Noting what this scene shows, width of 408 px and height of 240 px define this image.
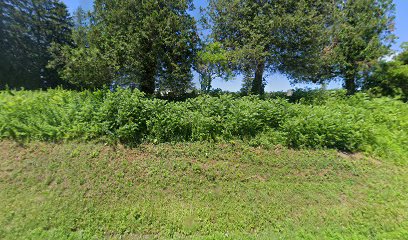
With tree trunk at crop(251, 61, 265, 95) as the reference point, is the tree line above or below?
above

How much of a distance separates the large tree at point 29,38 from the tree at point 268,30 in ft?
63.4

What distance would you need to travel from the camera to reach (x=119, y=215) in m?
3.79

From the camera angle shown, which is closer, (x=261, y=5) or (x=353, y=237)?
(x=353, y=237)

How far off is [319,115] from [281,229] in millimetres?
3812

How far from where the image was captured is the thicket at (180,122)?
5.22 metres

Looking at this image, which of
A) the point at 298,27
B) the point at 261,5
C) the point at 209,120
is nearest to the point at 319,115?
the point at 209,120

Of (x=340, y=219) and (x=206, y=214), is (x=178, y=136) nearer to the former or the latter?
(x=206, y=214)

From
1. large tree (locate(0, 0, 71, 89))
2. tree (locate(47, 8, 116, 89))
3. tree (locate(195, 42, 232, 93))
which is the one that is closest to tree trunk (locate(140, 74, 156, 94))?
tree (locate(47, 8, 116, 89))

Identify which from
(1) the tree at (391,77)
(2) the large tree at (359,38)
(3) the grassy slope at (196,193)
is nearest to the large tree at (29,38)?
(3) the grassy slope at (196,193)

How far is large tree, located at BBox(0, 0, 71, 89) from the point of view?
2009 cm

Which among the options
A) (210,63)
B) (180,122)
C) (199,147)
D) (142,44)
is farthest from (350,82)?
(180,122)

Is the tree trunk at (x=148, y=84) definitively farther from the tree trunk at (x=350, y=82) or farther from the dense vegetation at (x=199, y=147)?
the tree trunk at (x=350, y=82)

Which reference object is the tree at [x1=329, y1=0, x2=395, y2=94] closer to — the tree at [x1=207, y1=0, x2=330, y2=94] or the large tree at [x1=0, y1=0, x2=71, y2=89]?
the tree at [x1=207, y1=0, x2=330, y2=94]

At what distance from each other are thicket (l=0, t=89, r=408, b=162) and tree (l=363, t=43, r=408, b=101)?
702 cm
